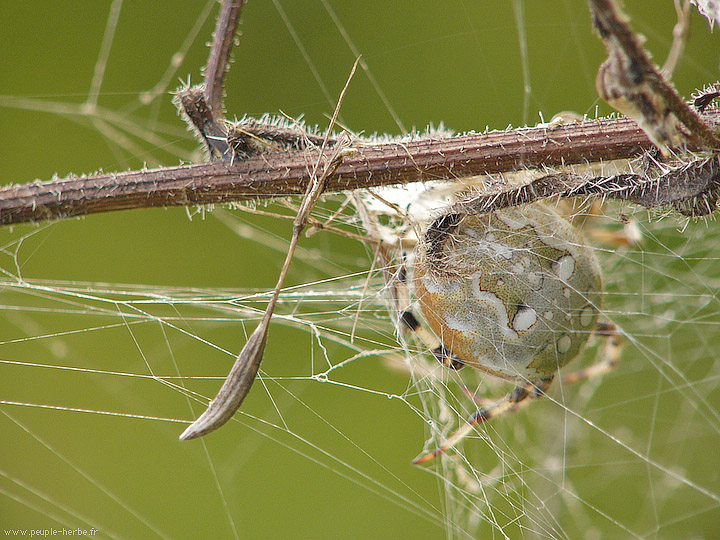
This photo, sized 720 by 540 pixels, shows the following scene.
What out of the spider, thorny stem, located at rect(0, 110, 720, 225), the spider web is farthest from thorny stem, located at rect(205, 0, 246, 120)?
the spider web

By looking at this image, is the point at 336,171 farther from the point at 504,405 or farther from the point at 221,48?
the point at 504,405

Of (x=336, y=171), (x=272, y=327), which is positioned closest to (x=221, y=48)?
(x=336, y=171)

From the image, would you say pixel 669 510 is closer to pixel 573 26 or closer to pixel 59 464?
pixel 573 26

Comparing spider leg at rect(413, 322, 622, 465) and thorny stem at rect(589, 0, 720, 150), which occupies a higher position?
thorny stem at rect(589, 0, 720, 150)

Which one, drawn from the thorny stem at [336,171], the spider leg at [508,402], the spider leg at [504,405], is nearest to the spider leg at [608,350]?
the spider leg at [508,402]

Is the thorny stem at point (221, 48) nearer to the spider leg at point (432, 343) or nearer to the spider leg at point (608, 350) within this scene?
the spider leg at point (432, 343)

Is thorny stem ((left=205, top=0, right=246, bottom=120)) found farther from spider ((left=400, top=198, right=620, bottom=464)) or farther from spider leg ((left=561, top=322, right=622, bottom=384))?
spider leg ((left=561, top=322, right=622, bottom=384))
